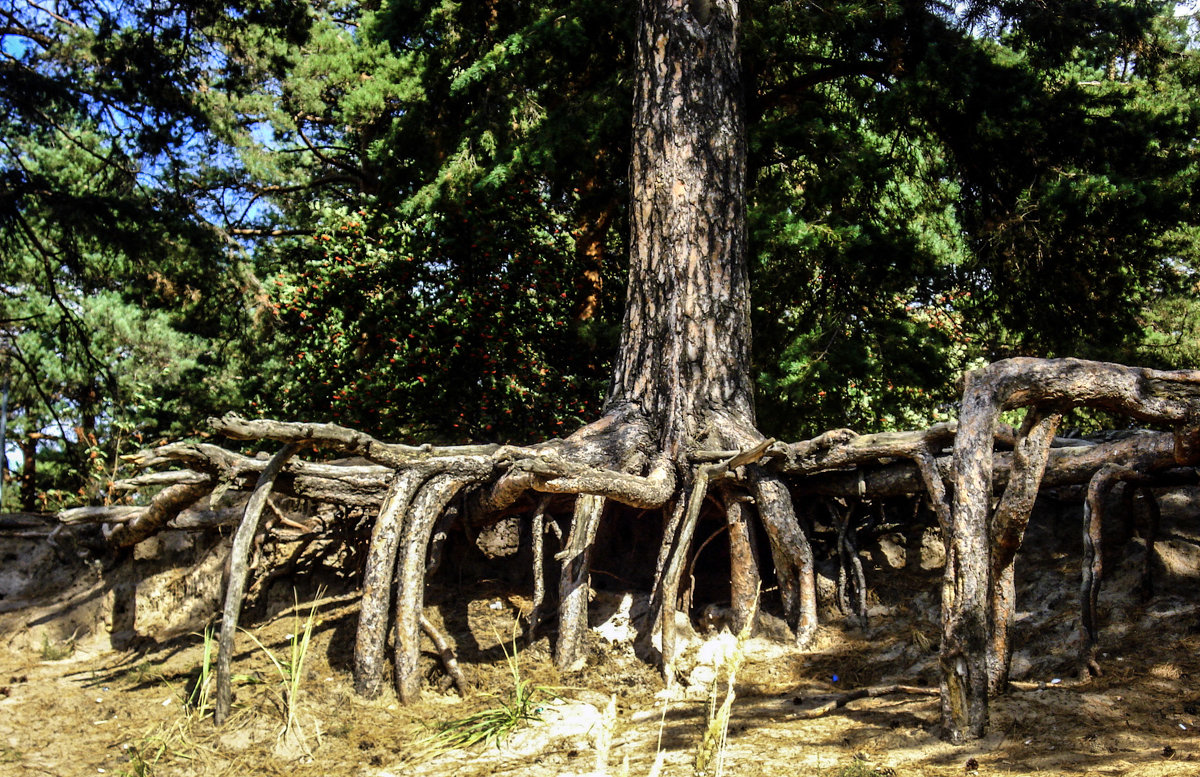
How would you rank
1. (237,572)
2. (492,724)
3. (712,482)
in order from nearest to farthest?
(492,724), (237,572), (712,482)

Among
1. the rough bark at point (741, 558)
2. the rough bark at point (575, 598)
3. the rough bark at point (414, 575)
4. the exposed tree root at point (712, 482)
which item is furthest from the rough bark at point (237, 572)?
the rough bark at point (741, 558)

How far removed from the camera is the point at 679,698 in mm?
5727

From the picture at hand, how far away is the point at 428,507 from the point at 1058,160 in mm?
6200

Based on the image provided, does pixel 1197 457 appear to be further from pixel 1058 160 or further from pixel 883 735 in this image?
pixel 1058 160

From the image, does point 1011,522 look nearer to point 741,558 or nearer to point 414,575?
point 741,558

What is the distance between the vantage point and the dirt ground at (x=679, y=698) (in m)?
4.35

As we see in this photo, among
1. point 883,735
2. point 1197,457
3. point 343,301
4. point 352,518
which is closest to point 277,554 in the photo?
point 352,518

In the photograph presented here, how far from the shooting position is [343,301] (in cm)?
1128

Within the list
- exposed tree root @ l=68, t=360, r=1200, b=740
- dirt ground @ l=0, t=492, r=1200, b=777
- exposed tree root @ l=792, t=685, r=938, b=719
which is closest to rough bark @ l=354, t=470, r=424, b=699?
exposed tree root @ l=68, t=360, r=1200, b=740

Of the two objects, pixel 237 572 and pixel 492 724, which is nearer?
pixel 492 724

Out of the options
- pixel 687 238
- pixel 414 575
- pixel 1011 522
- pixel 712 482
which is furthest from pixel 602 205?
pixel 1011 522

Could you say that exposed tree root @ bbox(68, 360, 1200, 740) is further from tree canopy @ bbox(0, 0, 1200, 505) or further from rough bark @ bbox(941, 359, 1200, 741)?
tree canopy @ bbox(0, 0, 1200, 505)

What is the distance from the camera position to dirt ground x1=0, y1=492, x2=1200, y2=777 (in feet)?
14.3

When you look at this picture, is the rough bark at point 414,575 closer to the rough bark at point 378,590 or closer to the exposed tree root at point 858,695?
the rough bark at point 378,590
